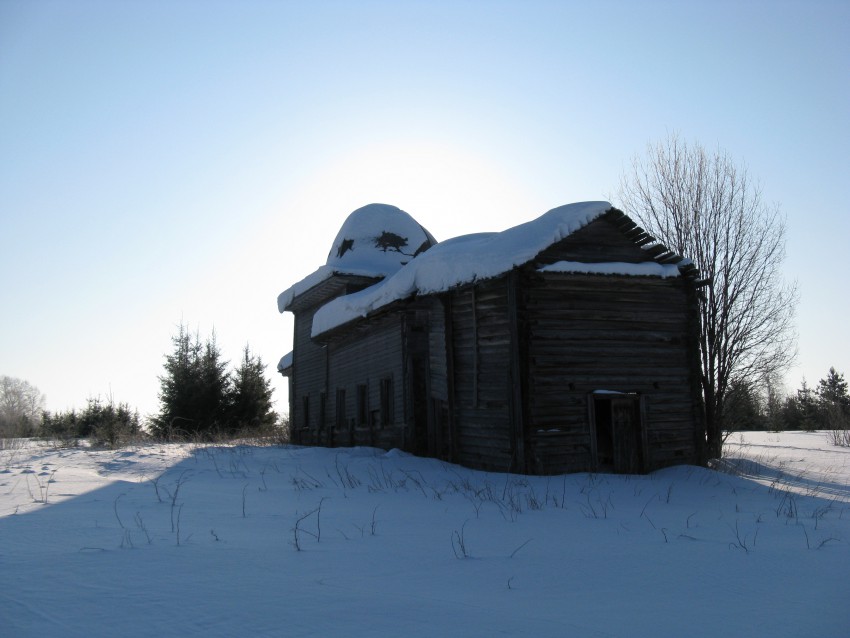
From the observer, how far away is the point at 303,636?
3436mm

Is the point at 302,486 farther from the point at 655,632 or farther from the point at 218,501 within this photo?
the point at 655,632

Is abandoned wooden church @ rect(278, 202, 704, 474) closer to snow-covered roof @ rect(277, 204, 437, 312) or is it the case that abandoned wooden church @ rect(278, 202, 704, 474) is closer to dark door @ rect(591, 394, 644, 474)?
dark door @ rect(591, 394, 644, 474)

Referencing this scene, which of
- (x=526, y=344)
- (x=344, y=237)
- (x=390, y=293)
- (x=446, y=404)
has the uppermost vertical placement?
(x=344, y=237)

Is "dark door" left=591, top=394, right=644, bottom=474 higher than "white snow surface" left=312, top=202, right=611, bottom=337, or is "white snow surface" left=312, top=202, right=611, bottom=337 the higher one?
"white snow surface" left=312, top=202, right=611, bottom=337

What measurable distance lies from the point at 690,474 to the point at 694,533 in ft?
23.1

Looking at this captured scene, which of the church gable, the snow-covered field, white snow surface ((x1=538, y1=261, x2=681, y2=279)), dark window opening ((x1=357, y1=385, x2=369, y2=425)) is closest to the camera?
the snow-covered field

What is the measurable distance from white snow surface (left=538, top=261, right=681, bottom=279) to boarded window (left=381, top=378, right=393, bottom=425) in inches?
→ 262

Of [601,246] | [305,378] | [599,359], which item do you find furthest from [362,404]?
[601,246]

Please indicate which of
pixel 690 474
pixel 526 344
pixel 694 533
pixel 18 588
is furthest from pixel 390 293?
pixel 18 588

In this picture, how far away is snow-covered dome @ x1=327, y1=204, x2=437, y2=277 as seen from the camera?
2392 centimetres

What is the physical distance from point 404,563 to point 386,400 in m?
13.6

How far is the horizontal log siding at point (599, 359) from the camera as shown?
13.6 meters

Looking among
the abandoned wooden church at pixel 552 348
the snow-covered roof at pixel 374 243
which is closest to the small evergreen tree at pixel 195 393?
the snow-covered roof at pixel 374 243

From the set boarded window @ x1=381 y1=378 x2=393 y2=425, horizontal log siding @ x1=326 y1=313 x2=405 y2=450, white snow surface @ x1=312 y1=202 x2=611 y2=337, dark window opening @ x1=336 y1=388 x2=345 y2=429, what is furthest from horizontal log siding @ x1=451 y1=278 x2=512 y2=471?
dark window opening @ x1=336 y1=388 x2=345 y2=429
